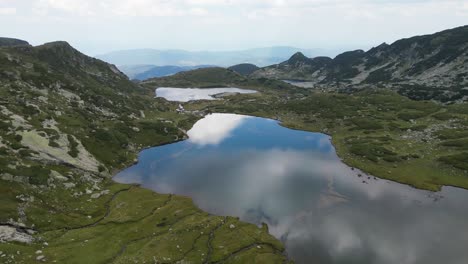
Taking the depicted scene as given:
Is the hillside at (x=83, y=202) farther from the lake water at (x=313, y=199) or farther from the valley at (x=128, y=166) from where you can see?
the lake water at (x=313, y=199)

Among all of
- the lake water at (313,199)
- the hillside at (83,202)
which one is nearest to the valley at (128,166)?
the hillside at (83,202)

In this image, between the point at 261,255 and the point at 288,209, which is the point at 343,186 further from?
the point at 261,255

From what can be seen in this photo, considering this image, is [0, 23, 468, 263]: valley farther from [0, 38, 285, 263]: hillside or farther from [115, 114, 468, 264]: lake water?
[115, 114, 468, 264]: lake water

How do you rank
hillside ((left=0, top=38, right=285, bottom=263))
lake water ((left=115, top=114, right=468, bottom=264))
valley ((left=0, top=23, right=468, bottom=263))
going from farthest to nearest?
valley ((left=0, top=23, right=468, bottom=263)) < lake water ((left=115, top=114, right=468, bottom=264)) < hillside ((left=0, top=38, right=285, bottom=263))

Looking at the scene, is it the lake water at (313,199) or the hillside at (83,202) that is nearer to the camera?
the hillside at (83,202)

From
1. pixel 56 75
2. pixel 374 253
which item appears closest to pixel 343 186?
pixel 374 253

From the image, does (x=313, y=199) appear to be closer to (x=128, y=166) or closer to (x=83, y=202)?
(x=83, y=202)

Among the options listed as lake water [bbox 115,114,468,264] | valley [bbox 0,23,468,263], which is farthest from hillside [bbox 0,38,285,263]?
lake water [bbox 115,114,468,264]
